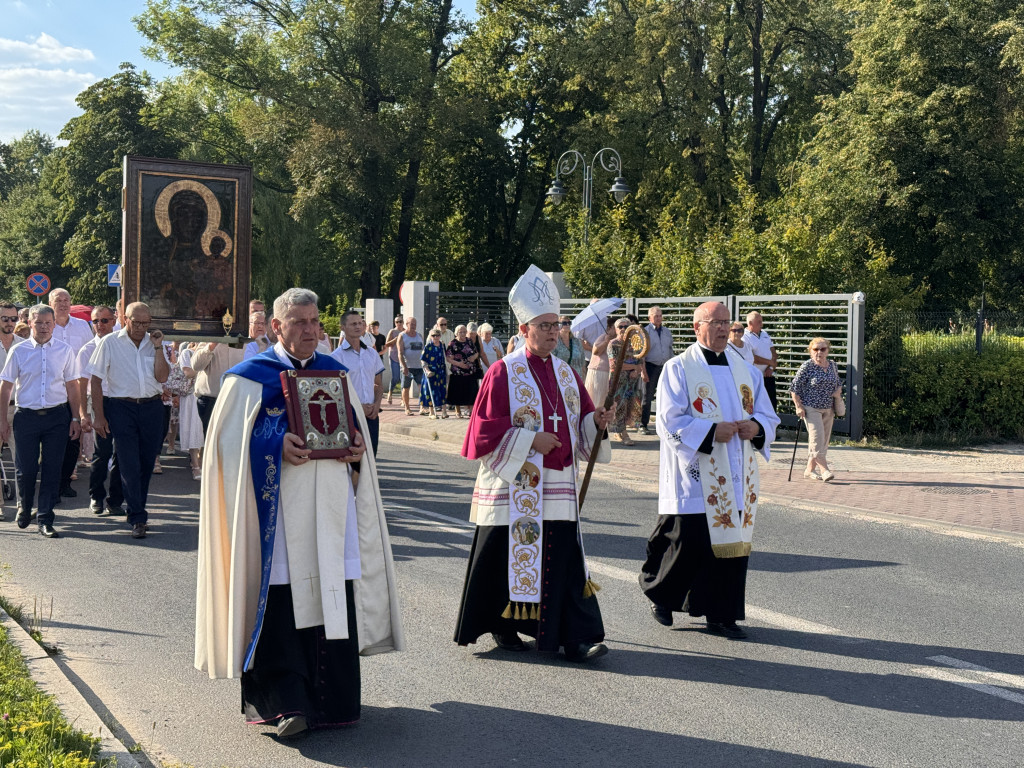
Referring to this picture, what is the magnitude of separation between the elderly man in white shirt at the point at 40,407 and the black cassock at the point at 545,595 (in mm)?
5025

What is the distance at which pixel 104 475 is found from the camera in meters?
11.0

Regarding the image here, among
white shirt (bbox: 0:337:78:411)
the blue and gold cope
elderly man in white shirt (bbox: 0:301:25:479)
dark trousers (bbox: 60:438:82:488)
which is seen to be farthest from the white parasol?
dark trousers (bbox: 60:438:82:488)

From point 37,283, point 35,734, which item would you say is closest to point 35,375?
point 35,734

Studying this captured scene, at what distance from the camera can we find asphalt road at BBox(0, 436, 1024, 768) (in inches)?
195

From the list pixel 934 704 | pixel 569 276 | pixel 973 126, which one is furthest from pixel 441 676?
pixel 973 126

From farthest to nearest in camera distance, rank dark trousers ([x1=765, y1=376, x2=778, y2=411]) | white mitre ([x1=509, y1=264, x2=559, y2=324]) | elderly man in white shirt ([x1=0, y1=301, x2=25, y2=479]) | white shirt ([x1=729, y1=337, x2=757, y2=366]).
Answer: dark trousers ([x1=765, y1=376, x2=778, y2=411]) → elderly man in white shirt ([x1=0, y1=301, x2=25, y2=479]) → white shirt ([x1=729, y1=337, x2=757, y2=366]) → white mitre ([x1=509, y1=264, x2=559, y2=324])

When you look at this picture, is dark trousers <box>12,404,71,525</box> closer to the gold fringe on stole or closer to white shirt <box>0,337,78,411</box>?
white shirt <box>0,337,78,411</box>

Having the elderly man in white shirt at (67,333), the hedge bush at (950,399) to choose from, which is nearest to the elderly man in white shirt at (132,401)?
the elderly man in white shirt at (67,333)

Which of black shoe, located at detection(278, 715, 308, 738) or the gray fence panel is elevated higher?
the gray fence panel

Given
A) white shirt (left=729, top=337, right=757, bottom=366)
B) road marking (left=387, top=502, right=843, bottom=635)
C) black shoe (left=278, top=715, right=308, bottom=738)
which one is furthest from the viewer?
white shirt (left=729, top=337, right=757, bottom=366)

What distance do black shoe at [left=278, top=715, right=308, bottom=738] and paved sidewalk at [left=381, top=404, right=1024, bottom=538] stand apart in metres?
7.54

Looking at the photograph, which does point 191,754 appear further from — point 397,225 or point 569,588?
point 397,225

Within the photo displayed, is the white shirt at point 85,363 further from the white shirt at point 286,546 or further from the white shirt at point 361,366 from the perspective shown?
the white shirt at point 286,546

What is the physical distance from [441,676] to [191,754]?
4.88ft
